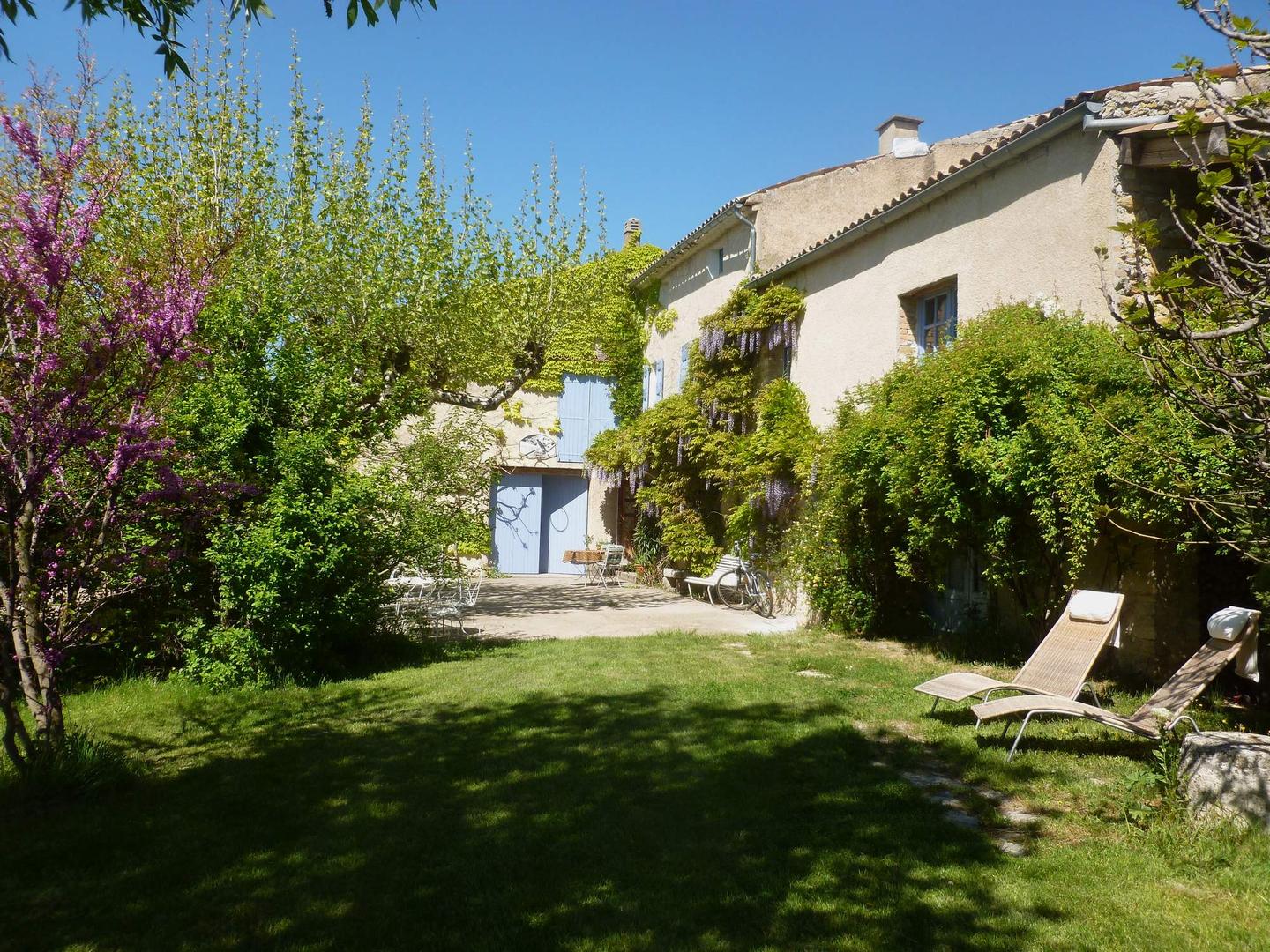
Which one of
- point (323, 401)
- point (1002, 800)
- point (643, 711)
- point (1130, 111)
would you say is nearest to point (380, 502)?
point (323, 401)

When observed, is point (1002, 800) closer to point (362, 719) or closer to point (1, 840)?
point (362, 719)

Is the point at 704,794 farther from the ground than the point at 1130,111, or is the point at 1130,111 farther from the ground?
the point at 1130,111

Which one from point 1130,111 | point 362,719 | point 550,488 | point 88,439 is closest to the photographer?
point 88,439

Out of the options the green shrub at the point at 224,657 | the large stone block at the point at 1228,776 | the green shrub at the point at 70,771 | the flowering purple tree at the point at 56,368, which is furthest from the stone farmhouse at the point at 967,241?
the green shrub at the point at 224,657

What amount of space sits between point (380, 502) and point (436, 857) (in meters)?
4.71

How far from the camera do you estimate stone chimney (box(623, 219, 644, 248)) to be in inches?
782

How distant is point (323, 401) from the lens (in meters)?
7.84

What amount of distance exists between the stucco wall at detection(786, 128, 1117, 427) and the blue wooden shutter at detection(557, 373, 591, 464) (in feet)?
25.0

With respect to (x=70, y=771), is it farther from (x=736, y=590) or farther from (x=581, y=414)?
(x=581, y=414)

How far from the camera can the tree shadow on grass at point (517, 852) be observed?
3.14 meters

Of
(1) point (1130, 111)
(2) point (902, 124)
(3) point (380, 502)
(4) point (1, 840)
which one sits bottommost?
(4) point (1, 840)

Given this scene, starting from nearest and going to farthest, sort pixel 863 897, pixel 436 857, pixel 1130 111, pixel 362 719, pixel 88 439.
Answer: pixel 863 897, pixel 436 857, pixel 88 439, pixel 362 719, pixel 1130 111

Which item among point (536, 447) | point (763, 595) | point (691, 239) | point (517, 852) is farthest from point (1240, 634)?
point (536, 447)

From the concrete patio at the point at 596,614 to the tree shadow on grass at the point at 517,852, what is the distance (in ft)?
16.7
